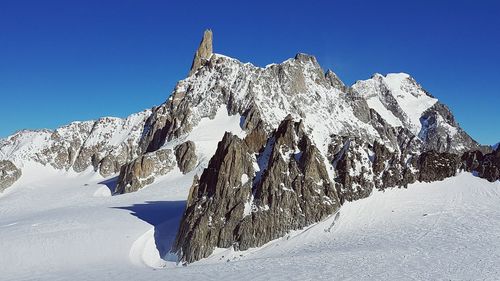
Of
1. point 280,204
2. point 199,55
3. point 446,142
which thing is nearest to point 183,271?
point 280,204

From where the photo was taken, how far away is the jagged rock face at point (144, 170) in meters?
98.3

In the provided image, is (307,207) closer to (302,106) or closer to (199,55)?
(302,106)

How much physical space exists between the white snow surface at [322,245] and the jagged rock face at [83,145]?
6471cm

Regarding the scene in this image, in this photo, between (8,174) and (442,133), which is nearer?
(8,174)

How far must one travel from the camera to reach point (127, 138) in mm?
137500

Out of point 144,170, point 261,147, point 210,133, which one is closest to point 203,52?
point 210,133

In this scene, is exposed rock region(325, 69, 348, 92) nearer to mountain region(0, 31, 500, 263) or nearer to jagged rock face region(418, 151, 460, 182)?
mountain region(0, 31, 500, 263)

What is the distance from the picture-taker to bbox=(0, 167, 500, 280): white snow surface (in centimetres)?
3441

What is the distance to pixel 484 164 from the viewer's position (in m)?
56.2

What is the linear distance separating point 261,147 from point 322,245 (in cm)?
2434

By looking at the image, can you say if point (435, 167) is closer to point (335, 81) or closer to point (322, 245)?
point (322, 245)

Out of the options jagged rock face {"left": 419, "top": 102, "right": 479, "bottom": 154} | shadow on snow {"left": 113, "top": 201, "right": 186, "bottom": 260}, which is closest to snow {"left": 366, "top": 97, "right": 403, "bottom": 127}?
jagged rock face {"left": 419, "top": 102, "right": 479, "bottom": 154}

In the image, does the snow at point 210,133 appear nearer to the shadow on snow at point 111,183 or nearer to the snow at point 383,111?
the shadow on snow at point 111,183

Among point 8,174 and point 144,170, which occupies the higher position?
point 8,174
